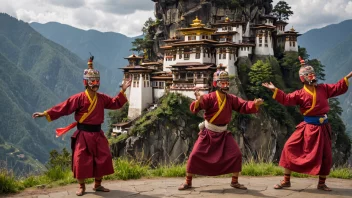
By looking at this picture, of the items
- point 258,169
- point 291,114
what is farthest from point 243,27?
point 258,169

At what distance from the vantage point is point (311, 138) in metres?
7.33

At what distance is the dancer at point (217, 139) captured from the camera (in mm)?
7414

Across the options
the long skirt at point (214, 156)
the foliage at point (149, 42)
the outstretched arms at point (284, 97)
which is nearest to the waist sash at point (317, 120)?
the outstretched arms at point (284, 97)

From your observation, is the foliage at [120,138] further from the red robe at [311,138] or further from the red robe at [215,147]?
the red robe at [311,138]

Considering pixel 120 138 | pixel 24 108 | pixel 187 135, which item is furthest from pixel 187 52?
pixel 24 108

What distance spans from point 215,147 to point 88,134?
2.55 metres

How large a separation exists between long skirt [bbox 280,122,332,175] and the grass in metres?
1.64

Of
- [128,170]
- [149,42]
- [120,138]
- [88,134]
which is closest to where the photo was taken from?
[88,134]

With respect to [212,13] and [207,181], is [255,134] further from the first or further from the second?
[207,181]

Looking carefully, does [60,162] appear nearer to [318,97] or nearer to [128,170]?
[128,170]

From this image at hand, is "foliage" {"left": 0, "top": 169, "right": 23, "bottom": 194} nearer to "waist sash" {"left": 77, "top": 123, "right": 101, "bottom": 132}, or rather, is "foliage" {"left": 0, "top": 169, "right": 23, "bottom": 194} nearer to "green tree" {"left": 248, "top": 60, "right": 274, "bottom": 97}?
"waist sash" {"left": 77, "top": 123, "right": 101, "bottom": 132}

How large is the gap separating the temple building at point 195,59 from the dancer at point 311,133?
91.9ft

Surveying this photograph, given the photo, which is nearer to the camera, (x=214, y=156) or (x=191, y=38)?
(x=214, y=156)

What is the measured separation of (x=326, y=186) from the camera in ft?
24.3
